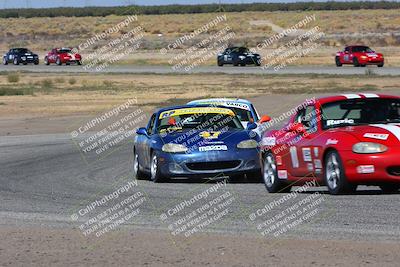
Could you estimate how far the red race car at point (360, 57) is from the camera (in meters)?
65.9

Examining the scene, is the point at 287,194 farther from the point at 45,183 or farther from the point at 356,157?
the point at 45,183

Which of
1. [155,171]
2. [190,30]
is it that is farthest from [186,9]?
[155,171]

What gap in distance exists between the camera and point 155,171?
60.6ft

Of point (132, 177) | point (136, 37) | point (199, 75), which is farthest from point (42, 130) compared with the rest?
point (136, 37)

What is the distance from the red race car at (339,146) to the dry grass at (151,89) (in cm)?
2473

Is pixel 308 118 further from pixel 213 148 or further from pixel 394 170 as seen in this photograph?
pixel 213 148

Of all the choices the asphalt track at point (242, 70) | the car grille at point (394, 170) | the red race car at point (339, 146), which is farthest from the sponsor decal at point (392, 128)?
the asphalt track at point (242, 70)

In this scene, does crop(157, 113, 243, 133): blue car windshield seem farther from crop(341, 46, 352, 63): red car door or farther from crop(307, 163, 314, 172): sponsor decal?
crop(341, 46, 352, 63): red car door

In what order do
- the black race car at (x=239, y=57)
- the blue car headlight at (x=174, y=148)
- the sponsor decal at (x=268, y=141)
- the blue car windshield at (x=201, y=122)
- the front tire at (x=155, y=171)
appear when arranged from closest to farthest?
the sponsor decal at (x=268, y=141), the blue car headlight at (x=174, y=148), the front tire at (x=155, y=171), the blue car windshield at (x=201, y=122), the black race car at (x=239, y=57)

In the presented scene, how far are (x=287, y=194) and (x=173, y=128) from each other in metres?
3.90

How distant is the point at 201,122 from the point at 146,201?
420cm

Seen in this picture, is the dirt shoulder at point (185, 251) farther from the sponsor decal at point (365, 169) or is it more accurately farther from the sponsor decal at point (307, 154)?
the sponsor decal at point (307, 154)

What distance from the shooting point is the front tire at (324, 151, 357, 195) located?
557 inches

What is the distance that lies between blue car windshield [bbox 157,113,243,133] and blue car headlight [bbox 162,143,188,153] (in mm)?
713
